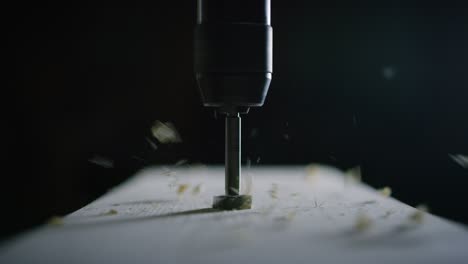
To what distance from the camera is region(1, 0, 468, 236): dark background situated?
2.43m

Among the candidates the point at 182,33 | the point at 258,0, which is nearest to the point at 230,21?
the point at 258,0

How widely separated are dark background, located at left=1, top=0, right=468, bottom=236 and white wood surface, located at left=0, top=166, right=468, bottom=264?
45.9 inches

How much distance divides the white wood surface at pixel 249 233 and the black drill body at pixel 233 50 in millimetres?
221

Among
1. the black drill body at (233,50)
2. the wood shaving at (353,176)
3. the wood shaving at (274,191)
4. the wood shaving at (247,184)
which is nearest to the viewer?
the black drill body at (233,50)

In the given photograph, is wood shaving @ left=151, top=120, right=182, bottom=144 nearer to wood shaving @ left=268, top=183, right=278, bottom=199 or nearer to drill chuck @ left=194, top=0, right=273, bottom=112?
wood shaving @ left=268, top=183, right=278, bottom=199

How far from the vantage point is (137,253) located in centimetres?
72

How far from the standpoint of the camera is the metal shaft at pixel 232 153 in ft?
3.52

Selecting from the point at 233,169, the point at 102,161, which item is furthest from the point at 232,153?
the point at 102,161

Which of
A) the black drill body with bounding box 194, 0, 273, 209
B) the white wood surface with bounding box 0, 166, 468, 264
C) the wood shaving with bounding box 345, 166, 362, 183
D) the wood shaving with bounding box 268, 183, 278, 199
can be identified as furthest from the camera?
the wood shaving with bounding box 345, 166, 362, 183

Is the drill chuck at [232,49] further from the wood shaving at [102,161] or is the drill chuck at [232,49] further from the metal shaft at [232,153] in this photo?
the wood shaving at [102,161]

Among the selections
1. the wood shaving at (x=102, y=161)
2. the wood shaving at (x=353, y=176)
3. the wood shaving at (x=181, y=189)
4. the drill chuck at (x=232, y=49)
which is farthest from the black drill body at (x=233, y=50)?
the wood shaving at (x=102, y=161)

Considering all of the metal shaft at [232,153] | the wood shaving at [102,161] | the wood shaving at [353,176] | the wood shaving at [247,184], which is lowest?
the wood shaving at [102,161]

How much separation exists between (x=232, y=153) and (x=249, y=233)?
0.89 ft

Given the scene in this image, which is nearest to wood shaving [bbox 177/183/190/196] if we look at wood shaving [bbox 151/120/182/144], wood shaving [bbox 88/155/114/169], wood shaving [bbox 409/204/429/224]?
wood shaving [bbox 409/204/429/224]
